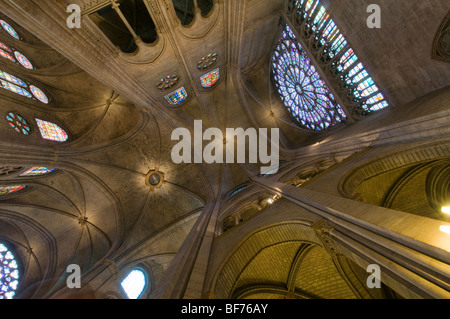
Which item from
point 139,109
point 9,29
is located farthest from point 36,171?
point 9,29

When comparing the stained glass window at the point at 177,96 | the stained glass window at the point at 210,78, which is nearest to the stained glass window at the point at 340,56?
the stained glass window at the point at 210,78

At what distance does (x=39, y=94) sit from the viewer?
11281 millimetres

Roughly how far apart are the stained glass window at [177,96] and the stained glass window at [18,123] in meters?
6.11

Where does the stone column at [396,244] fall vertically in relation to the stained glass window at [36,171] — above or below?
below

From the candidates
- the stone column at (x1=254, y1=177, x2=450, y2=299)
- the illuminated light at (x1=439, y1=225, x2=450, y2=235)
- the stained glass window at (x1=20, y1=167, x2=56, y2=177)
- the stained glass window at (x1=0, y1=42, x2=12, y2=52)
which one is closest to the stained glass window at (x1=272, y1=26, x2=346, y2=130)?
the stone column at (x1=254, y1=177, x2=450, y2=299)

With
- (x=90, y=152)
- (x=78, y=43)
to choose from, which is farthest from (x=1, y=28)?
(x=90, y=152)

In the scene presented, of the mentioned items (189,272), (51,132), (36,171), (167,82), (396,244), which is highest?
(167,82)

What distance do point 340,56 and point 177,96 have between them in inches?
321

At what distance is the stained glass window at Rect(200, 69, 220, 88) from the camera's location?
512 inches

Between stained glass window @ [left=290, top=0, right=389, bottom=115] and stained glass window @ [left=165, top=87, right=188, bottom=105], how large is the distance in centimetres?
664

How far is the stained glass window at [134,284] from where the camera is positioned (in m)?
10.9

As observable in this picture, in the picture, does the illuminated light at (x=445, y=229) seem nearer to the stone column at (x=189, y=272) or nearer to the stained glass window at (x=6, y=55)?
the stone column at (x=189, y=272)

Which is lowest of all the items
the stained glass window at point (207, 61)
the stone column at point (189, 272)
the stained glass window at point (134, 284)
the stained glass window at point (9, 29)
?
the stone column at point (189, 272)

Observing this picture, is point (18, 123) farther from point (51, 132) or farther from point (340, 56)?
point (340, 56)
